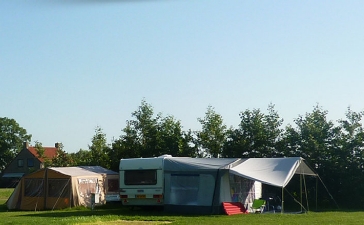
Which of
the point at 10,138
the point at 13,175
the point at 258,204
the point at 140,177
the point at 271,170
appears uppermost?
the point at 10,138

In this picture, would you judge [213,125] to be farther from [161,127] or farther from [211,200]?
[211,200]

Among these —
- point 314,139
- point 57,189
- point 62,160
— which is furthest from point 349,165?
point 62,160

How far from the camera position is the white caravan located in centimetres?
2128

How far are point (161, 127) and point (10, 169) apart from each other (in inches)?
1773

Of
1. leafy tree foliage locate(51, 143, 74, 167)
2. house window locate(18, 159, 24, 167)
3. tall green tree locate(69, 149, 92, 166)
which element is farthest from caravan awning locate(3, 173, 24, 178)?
tall green tree locate(69, 149, 92, 166)

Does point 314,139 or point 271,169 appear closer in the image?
point 271,169

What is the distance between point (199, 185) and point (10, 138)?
229ft

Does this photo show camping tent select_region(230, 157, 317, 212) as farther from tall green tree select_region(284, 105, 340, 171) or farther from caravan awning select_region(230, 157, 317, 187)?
tall green tree select_region(284, 105, 340, 171)

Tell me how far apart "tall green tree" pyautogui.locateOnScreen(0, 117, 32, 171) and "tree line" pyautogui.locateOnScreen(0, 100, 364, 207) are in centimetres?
5235

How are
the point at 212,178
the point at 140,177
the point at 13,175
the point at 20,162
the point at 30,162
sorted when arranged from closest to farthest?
the point at 212,178 < the point at 140,177 < the point at 13,175 < the point at 30,162 < the point at 20,162

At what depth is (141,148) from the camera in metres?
31.3

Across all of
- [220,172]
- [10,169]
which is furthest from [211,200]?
[10,169]

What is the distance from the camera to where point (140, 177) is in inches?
855

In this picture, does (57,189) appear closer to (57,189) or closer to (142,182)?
(57,189)
